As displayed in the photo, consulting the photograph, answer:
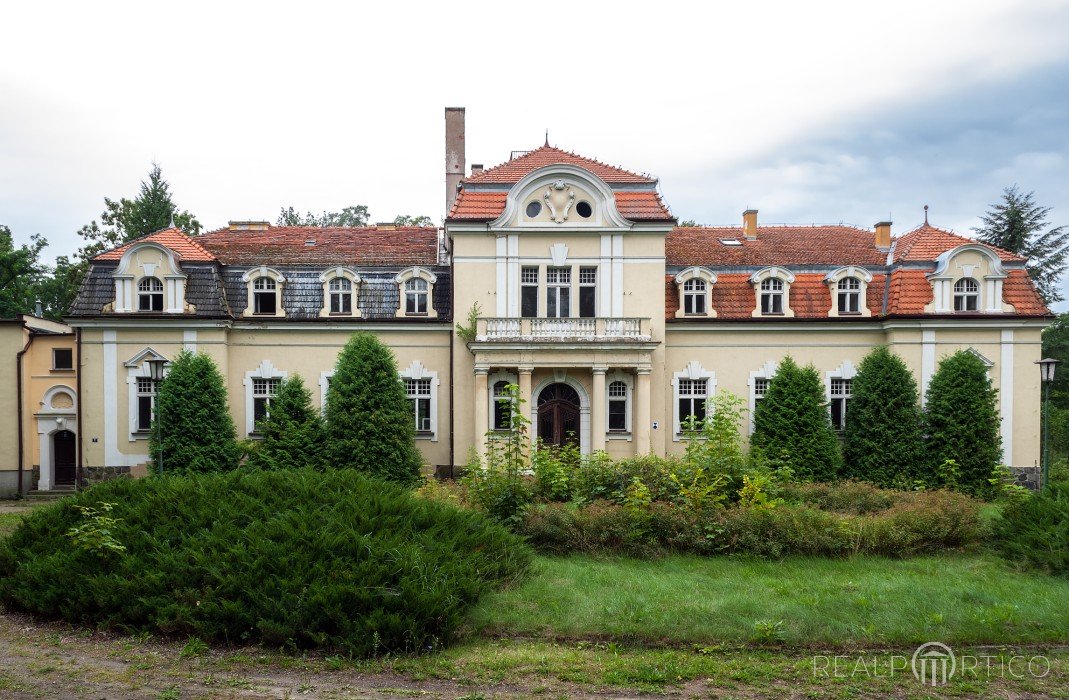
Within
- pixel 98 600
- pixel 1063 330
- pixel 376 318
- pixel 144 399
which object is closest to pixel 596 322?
pixel 376 318

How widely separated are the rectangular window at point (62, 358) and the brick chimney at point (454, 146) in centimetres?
1479

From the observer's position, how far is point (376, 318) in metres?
26.0

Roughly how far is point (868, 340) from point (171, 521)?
2342 cm

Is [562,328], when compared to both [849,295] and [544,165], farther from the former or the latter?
[849,295]

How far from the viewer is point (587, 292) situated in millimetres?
25641

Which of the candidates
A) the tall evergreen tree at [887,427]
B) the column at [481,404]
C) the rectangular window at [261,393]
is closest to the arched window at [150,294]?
the rectangular window at [261,393]

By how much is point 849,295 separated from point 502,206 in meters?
12.7

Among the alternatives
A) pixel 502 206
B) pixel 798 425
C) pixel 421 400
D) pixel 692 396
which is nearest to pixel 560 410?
pixel 692 396

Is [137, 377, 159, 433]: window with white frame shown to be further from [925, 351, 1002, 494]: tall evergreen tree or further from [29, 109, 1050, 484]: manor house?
[925, 351, 1002, 494]: tall evergreen tree

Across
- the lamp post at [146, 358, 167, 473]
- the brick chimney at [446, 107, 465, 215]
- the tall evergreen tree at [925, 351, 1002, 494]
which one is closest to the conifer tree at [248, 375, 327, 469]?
the lamp post at [146, 358, 167, 473]

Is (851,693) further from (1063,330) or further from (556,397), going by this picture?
(1063,330)

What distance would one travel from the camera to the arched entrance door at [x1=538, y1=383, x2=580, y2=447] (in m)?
25.5

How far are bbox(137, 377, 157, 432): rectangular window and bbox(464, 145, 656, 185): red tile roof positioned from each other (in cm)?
1297

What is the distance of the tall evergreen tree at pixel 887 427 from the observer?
24.1 meters
